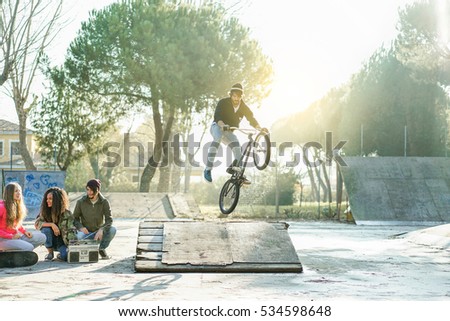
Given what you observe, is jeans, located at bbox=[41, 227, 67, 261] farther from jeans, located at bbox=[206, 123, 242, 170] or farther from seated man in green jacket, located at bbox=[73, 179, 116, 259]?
jeans, located at bbox=[206, 123, 242, 170]

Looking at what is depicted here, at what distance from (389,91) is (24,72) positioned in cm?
2081

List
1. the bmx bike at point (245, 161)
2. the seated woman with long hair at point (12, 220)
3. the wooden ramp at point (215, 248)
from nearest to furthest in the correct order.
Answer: the seated woman with long hair at point (12, 220) → the wooden ramp at point (215, 248) → the bmx bike at point (245, 161)

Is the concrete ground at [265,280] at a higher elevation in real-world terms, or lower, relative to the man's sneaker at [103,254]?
lower

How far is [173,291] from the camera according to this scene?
27.6 feet

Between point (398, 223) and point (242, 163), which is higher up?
point (242, 163)

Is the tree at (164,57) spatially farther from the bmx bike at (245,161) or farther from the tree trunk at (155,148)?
the bmx bike at (245,161)

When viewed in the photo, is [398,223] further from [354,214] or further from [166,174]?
[166,174]

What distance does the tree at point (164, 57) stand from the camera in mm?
25531

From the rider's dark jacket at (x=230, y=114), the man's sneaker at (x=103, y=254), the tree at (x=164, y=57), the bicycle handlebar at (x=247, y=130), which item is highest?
the tree at (x=164, y=57)

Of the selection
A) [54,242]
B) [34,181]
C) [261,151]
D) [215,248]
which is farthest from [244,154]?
[34,181]

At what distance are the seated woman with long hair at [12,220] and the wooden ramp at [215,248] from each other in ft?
5.94

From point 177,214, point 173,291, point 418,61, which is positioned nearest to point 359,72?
point 418,61

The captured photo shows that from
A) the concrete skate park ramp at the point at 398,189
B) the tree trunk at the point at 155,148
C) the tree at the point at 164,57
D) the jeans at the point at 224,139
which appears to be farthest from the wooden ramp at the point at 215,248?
the tree trunk at the point at 155,148

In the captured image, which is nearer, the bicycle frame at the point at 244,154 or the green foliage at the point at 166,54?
the bicycle frame at the point at 244,154
